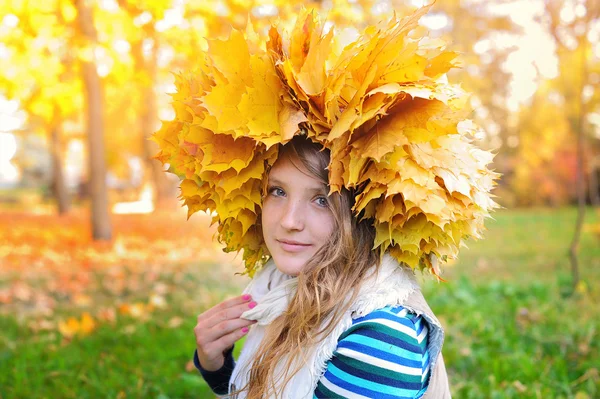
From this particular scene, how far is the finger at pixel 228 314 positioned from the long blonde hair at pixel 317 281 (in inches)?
10.3

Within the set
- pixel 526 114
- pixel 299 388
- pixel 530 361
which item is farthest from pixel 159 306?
pixel 526 114

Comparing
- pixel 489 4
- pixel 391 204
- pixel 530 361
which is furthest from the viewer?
pixel 489 4

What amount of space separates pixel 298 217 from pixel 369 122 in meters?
0.40

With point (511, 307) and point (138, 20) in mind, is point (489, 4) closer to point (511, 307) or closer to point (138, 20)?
point (138, 20)

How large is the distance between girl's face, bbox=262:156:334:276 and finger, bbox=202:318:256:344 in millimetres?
333

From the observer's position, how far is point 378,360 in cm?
146

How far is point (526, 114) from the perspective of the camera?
19.4m

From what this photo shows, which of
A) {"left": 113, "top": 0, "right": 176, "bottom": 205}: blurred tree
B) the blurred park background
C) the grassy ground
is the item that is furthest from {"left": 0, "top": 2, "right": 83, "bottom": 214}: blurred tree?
the grassy ground

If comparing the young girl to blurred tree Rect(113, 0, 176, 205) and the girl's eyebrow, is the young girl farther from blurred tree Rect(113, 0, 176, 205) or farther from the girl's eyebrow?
blurred tree Rect(113, 0, 176, 205)

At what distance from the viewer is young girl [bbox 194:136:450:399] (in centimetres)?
149

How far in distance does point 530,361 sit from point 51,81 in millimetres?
8392

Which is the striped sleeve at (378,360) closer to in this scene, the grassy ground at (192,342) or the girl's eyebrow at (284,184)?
the girl's eyebrow at (284,184)

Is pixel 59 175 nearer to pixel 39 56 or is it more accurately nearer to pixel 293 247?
pixel 39 56

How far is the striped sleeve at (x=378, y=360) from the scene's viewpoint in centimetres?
146
